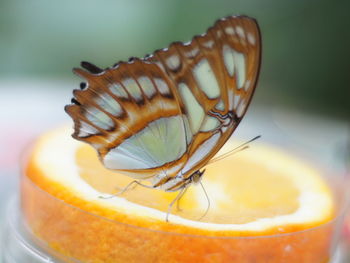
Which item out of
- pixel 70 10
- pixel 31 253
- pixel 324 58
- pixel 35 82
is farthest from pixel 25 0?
pixel 31 253

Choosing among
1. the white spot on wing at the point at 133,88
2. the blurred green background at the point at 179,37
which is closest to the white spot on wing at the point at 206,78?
the white spot on wing at the point at 133,88

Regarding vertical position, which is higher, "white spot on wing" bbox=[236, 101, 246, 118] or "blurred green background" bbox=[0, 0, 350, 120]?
"white spot on wing" bbox=[236, 101, 246, 118]

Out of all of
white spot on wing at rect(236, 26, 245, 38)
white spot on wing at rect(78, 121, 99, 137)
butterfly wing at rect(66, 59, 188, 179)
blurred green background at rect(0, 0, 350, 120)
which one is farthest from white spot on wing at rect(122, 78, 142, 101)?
blurred green background at rect(0, 0, 350, 120)

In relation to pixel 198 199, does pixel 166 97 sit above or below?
above

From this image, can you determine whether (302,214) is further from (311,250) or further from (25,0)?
(25,0)

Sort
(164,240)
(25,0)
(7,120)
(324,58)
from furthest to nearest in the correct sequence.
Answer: (25,0)
(324,58)
(7,120)
(164,240)

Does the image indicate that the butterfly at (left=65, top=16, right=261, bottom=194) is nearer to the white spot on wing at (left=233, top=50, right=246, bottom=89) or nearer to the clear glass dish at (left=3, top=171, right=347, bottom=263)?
the white spot on wing at (left=233, top=50, right=246, bottom=89)

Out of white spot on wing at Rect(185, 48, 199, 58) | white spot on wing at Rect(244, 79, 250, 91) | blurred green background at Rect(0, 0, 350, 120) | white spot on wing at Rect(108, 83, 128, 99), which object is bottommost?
blurred green background at Rect(0, 0, 350, 120)

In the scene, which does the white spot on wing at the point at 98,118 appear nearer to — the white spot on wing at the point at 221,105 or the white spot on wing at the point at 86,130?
the white spot on wing at the point at 86,130
